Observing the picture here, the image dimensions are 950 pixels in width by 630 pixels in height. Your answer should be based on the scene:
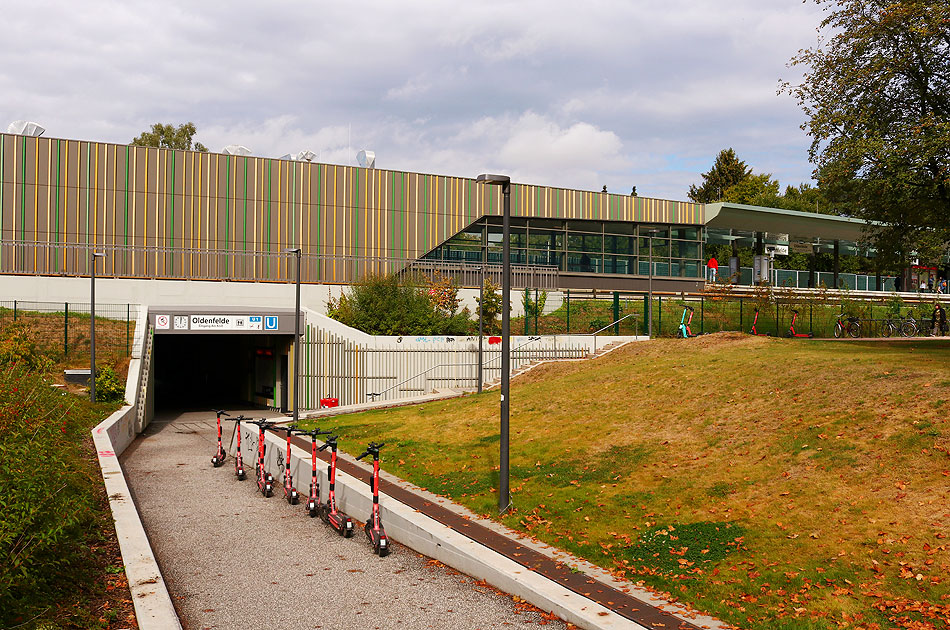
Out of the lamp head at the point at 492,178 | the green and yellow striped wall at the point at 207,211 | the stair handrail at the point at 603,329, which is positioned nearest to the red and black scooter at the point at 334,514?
the lamp head at the point at 492,178

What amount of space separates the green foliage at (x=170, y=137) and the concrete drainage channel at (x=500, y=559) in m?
57.2

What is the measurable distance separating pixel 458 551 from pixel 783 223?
4765cm

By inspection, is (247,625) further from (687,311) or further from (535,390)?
(687,311)

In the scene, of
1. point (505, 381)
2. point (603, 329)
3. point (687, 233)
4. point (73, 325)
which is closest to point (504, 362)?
point (505, 381)

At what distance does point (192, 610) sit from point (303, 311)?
942 inches

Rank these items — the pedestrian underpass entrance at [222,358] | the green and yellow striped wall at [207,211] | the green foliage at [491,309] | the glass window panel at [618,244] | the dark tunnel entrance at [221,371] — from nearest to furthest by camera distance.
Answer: the pedestrian underpass entrance at [222,358] → the dark tunnel entrance at [221,371] → the green foliage at [491,309] → the green and yellow striped wall at [207,211] → the glass window panel at [618,244]

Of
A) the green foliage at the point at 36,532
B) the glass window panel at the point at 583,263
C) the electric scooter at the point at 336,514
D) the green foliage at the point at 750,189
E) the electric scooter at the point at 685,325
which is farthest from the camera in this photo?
the green foliage at the point at 750,189

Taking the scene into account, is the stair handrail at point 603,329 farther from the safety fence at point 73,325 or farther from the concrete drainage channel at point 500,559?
the safety fence at point 73,325

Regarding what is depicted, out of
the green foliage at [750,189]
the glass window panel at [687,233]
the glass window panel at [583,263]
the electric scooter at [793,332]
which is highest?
the green foliage at [750,189]

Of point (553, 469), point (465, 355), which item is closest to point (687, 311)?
point (465, 355)

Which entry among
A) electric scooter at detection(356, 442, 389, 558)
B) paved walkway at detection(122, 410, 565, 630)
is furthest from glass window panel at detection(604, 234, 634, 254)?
electric scooter at detection(356, 442, 389, 558)

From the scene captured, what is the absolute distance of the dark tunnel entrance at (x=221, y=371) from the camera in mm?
34125

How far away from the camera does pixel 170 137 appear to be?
65.8 m

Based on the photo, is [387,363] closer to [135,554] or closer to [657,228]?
[135,554]
